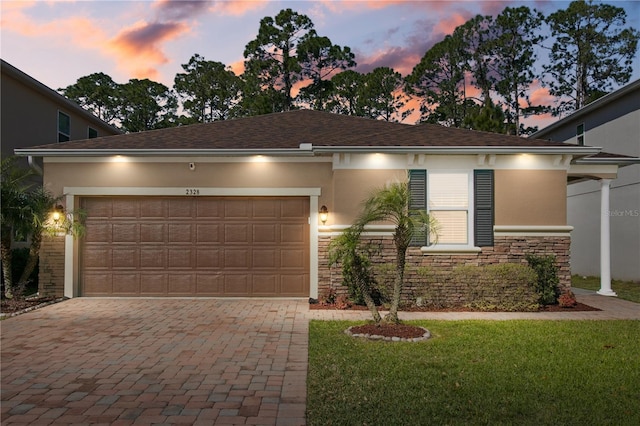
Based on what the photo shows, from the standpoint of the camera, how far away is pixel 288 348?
245 inches

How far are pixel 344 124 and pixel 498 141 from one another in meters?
4.56

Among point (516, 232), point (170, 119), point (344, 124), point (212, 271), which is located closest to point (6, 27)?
point (212, 271)

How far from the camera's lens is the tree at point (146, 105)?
29.1 meters

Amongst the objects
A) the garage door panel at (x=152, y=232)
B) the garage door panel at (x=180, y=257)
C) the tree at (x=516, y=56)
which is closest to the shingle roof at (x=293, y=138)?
the garage door panel at (x=152, y=232)

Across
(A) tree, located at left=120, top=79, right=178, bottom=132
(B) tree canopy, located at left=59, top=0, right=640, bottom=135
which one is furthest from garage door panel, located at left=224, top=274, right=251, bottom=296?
(A) tree, located at left=120, top=79, right=178, bottom=132

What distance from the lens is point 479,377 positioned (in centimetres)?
495

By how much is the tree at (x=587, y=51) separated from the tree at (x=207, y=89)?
18.0 meters

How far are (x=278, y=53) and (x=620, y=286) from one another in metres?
20.2

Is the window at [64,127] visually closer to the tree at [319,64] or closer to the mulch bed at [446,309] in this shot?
the mulch bed at [446,309]

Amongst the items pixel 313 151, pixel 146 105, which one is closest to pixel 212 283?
pixel 313 151

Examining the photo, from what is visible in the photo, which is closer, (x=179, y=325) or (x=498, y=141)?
(x=179, y=325)

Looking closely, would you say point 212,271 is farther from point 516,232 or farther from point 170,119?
point 170,119

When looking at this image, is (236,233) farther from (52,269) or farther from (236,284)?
(52,269)

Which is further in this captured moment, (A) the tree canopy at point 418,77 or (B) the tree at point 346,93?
(B) the tree at point 346,93
